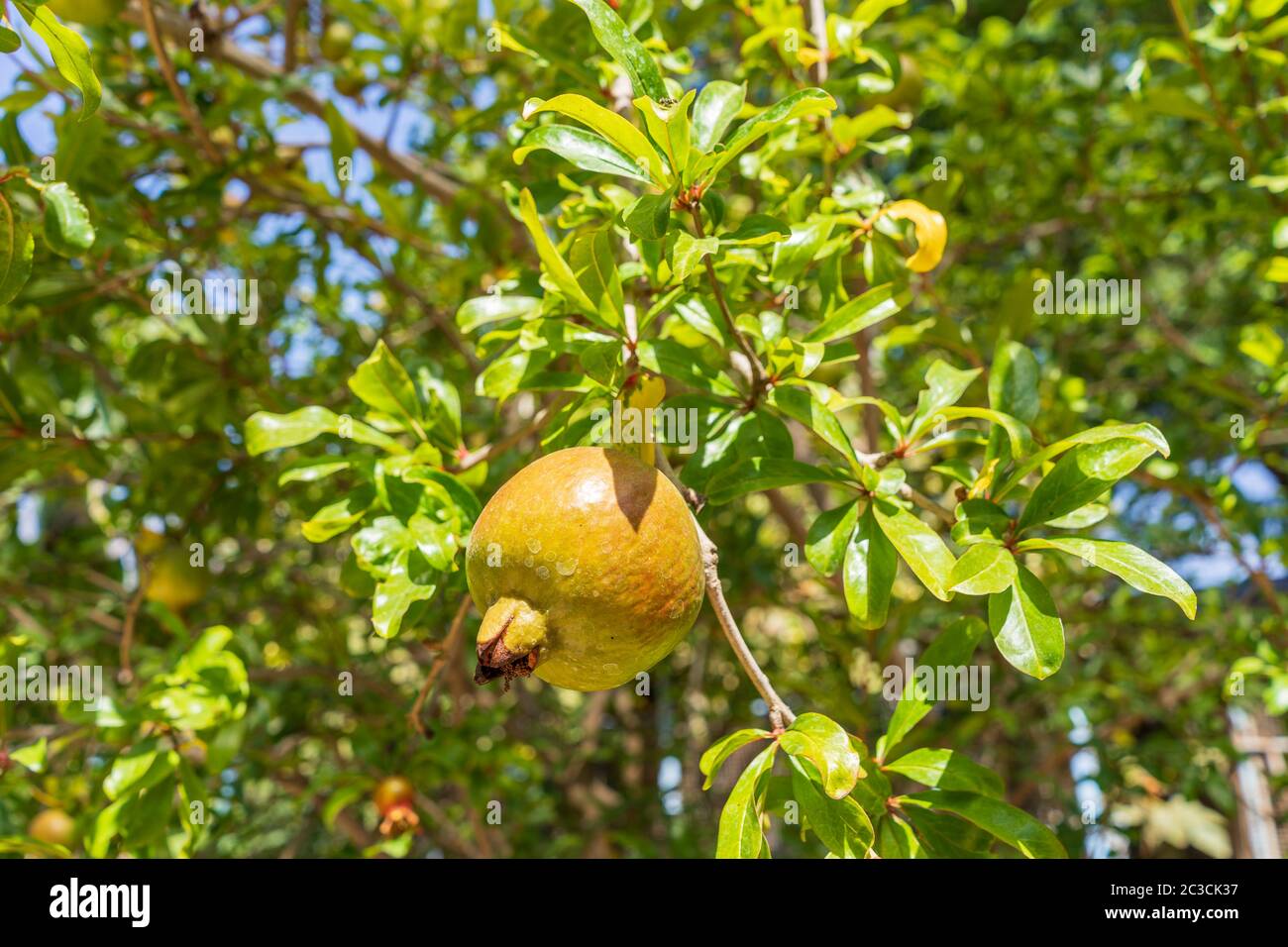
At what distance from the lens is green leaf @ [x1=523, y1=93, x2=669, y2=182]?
92cm

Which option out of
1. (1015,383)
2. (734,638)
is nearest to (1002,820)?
(734,638)

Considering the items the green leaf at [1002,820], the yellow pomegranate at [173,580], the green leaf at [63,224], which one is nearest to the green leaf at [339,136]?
the green leaf at [63,224]

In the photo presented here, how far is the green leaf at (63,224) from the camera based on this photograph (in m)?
1.33

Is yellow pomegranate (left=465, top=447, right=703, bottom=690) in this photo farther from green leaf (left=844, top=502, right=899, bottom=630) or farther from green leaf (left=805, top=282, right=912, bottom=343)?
green leaf (left=805, top=282, right=912, bottom=343)

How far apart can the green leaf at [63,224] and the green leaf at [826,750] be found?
1.17m

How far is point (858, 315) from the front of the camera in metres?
1.22

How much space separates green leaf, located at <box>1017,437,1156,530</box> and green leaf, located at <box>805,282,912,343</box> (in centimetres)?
29

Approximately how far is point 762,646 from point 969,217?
1722 mm

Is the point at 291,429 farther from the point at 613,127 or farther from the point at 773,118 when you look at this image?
the point at 773,118

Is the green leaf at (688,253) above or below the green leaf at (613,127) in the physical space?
below

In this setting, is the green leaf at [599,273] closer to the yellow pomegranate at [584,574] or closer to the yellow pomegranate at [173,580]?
the yellow pomegranate at [584,574]

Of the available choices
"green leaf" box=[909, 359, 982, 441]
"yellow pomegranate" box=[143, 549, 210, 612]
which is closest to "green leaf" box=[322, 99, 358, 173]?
"yellow pomegranate" box=[143, 549, 210, 612]

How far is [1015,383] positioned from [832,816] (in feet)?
2.21

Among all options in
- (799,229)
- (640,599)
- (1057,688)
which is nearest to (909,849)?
(640,599)
